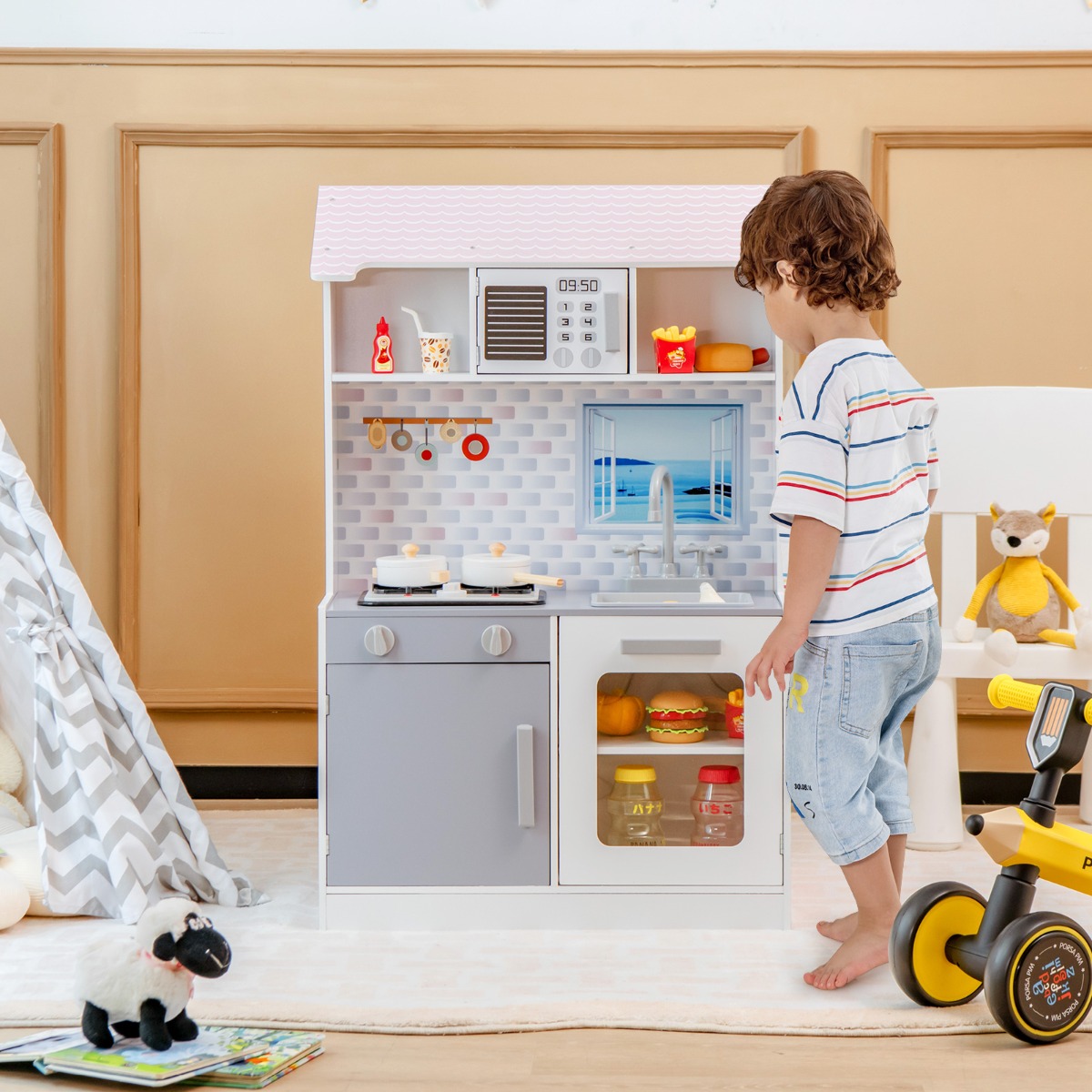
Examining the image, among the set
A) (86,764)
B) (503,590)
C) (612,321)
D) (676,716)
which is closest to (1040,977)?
(676,716)

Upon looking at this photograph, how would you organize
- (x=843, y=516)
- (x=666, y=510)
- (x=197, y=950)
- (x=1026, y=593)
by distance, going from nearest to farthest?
(x=197, y=950) < (x=843, y=516) < (x=666, y=510) < (x=1026, y=593)

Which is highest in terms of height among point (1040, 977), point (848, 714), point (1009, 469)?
point (1009, 469)

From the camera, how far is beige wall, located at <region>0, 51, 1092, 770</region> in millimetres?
3250

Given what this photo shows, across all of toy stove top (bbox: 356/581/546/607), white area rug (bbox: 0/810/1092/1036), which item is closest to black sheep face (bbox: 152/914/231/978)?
white area rug (bbox: 0/810/1092/1036)

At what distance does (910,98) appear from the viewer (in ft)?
10.7

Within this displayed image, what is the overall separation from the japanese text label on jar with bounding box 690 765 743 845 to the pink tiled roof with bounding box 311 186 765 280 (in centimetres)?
109

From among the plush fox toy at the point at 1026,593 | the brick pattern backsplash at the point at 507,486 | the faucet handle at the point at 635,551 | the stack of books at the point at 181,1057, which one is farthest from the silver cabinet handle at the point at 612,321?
the stack of books at the point at 181,1057

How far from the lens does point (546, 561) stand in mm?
2799

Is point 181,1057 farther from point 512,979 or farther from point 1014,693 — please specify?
point 1014,693

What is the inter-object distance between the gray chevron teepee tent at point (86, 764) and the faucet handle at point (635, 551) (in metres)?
1.11

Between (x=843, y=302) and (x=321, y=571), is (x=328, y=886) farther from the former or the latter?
(x=843, y=302)

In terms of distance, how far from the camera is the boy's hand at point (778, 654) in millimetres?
1970

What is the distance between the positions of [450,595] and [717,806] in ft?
2.34
